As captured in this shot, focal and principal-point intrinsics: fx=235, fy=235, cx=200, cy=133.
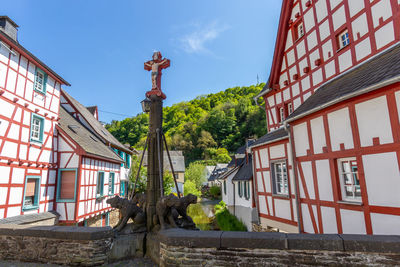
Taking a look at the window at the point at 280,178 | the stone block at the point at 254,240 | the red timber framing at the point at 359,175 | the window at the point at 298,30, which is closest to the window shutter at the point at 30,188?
the stone block at the point at 254,240

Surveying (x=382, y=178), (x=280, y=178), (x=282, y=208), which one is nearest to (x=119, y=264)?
(x=382, y=178)

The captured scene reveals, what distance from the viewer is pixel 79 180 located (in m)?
11.1

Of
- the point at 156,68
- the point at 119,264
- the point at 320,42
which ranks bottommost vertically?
the point at 119,264

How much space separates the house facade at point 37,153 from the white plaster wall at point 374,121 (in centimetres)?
1103

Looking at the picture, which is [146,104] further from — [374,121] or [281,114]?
[281,114]

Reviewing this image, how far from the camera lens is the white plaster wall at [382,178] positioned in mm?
4453

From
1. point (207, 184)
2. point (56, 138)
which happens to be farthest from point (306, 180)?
point (207, 184)

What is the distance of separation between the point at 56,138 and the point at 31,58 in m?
3.76

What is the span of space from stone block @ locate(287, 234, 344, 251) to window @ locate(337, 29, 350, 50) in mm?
6261

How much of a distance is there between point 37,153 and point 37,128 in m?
1.15

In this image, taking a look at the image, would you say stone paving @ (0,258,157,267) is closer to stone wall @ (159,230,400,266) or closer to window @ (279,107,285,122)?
stone wall @ (159,230,400,266)

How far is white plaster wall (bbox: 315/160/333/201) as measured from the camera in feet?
19.4

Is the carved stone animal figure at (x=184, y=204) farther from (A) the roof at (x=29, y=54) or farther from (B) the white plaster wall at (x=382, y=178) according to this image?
(A) the roof at (x=29, y=54)

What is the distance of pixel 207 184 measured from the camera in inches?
2025
